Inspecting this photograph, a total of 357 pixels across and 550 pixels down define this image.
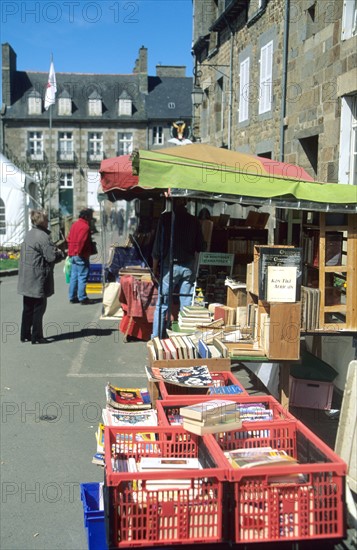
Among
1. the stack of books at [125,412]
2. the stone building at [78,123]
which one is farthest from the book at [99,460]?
the stone building at [78,123]

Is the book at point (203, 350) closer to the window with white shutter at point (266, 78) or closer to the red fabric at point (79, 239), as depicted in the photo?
the red fabric at point (79, 239)

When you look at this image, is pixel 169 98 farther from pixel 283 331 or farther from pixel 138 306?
pixel 283 331

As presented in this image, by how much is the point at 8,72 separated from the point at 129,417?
162ft

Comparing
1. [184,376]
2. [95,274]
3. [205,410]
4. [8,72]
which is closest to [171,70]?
[8,72]

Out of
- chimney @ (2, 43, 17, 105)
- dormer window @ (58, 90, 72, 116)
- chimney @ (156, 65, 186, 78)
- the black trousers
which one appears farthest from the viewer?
chimney @ (156, 65, 186, 78)

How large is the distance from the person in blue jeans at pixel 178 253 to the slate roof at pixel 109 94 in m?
42.8

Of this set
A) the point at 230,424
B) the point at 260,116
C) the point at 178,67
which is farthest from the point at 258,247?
the point at 178,67

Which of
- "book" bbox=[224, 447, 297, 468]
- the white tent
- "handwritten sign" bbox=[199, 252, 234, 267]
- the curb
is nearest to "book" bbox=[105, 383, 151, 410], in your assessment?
"book" bbox=[224, 447, 297, 468]

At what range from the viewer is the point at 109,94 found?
51.1 meters

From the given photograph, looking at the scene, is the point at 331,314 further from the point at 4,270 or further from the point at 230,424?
the point at 4,270

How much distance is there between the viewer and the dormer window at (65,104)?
49406mm

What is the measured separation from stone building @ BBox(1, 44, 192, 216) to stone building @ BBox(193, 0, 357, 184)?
31.6 m

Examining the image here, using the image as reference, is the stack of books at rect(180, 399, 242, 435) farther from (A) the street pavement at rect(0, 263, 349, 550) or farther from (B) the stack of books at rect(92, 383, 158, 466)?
(A) the street pavement at rect(0, 263, 349, 550)

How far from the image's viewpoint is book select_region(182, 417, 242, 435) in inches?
118
